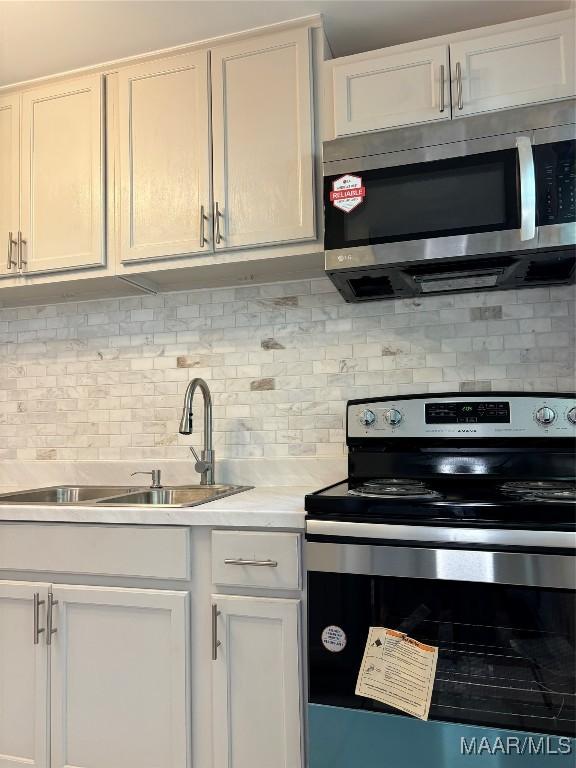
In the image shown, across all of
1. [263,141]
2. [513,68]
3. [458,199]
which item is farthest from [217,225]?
[513,68]

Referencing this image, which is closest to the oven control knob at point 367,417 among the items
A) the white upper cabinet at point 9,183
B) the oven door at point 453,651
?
the oven door at point 453,651

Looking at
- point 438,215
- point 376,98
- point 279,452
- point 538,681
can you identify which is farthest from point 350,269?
point 538,681

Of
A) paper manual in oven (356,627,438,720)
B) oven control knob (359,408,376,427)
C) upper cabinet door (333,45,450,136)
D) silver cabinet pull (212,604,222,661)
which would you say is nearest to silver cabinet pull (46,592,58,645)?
silver cabinet pull (212,604,222,661)

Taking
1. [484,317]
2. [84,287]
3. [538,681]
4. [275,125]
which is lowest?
[538,681]

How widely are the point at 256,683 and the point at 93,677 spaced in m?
0.48

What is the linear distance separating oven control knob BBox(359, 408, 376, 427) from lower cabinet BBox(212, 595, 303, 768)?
2.05ft

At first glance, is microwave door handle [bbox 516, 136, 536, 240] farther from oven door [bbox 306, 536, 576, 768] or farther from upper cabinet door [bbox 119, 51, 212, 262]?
upper cabinet door [bbox 119, 51, 212, 262]

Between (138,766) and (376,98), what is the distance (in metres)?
2.05

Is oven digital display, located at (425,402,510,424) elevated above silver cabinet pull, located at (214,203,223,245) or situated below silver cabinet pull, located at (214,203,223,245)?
below

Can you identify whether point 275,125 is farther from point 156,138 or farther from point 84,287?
point 84,287

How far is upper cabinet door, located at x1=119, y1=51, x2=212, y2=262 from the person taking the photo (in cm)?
200

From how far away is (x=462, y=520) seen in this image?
1327 millimetres

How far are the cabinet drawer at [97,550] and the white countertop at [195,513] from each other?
0.03m

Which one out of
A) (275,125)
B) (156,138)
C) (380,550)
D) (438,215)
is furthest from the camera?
(156,138)
